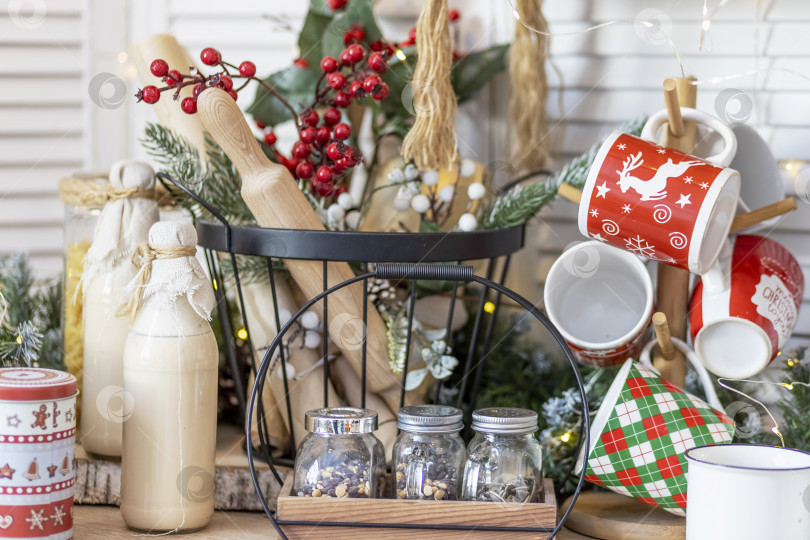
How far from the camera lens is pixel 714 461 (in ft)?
2.29

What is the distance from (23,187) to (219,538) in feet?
2.18

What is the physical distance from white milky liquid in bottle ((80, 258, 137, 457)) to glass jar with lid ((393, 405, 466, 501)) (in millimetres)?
289

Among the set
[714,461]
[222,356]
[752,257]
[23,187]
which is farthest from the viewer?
[23,187]

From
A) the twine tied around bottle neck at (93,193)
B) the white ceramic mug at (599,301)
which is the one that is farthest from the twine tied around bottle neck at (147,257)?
the white ceramic mug at (599,301)

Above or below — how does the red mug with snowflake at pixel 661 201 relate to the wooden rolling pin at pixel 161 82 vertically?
below

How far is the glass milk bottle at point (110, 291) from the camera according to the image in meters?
0.82

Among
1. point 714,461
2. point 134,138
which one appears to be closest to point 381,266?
point 714,461

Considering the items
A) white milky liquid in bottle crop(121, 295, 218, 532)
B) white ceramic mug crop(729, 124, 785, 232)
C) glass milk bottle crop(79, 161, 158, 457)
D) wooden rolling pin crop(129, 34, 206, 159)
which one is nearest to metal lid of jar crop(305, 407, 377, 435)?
white milky liquid in bottle crop(121, 295, 218, 532)

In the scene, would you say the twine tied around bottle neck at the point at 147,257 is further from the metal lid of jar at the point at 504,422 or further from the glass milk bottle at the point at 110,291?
the metal lid of jar at the point at 504,422

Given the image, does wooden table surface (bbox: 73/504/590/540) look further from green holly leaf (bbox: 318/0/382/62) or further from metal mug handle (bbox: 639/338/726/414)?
green holly leaf (bbox: 318/0/382/62)

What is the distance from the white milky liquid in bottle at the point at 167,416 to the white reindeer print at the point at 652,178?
0.39 meters

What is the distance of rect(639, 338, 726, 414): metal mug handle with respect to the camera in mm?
792

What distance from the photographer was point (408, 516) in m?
0.71

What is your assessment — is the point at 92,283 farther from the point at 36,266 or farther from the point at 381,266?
the point at 36,266
